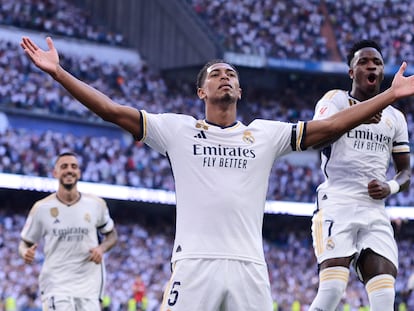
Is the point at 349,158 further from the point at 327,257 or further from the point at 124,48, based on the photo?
the point at 124,48

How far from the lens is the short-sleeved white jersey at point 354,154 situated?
8375 mm

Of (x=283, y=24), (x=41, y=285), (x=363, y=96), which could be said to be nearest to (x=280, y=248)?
(x=283, y=24)

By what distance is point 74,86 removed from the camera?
6.13 meters

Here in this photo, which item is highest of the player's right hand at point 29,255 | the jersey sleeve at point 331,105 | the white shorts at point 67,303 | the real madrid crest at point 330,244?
the jersey sleeve at point 331,105

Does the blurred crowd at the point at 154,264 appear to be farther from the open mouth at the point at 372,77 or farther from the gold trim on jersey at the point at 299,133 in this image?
the gold trim on jersey at the point at 299,133

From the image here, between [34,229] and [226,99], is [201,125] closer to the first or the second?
[226,99]

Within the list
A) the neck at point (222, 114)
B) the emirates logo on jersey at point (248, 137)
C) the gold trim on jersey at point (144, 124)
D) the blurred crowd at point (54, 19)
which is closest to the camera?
the gold trim on jersey at point (144, 124)

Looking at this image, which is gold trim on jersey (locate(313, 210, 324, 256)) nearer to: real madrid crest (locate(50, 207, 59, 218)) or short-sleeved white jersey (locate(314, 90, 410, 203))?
short-sleeved white jersey (locate(314, 90, 410, 203))

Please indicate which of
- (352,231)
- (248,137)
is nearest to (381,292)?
(352,231)

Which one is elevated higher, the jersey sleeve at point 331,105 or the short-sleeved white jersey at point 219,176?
the jersey sleeve at point 331,105

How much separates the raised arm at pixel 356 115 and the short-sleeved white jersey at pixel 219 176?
4.3 inches

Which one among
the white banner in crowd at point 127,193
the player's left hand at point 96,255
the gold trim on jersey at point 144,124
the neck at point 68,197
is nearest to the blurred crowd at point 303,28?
the white banner in crowd at point 127,193

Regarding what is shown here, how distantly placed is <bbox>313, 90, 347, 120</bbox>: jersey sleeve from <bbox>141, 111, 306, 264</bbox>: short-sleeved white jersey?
1.71m

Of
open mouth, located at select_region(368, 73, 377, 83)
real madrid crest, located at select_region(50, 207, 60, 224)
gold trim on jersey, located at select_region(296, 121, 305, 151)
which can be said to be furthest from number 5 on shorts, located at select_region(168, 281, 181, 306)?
real madrid crest, located at select_region(50, 207, 60, 224)
